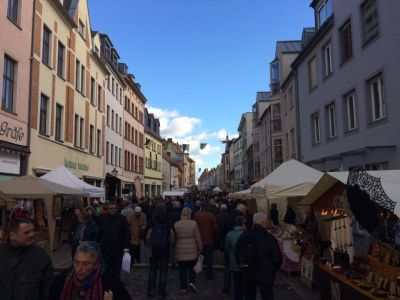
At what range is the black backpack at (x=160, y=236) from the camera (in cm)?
853

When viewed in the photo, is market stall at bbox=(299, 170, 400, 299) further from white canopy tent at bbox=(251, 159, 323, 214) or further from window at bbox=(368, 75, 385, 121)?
window at bbox=(368, 75, 385, 121)

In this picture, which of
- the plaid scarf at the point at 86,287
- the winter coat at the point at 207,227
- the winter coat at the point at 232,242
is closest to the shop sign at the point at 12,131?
the winter coat at the point at 207,227

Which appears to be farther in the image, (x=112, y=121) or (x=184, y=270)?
(x=112, y=121)

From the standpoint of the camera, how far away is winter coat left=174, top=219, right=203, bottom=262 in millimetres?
8828

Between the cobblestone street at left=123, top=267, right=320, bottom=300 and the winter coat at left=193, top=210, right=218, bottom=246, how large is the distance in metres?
0.94

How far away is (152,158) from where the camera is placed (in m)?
60.0

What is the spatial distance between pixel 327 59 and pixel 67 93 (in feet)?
44.9

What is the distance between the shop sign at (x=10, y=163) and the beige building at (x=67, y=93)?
4.09 feet

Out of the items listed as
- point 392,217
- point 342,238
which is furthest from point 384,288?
point 342,238

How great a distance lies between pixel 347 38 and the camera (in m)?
17.9

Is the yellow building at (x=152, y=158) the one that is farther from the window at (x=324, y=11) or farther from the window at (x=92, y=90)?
the window at (x=324, y=11)

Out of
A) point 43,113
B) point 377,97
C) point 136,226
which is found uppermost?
point 43,113

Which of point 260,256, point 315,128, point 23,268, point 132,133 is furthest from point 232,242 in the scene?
point 132,133

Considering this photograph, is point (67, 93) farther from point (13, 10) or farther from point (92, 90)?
point (13, 10)
